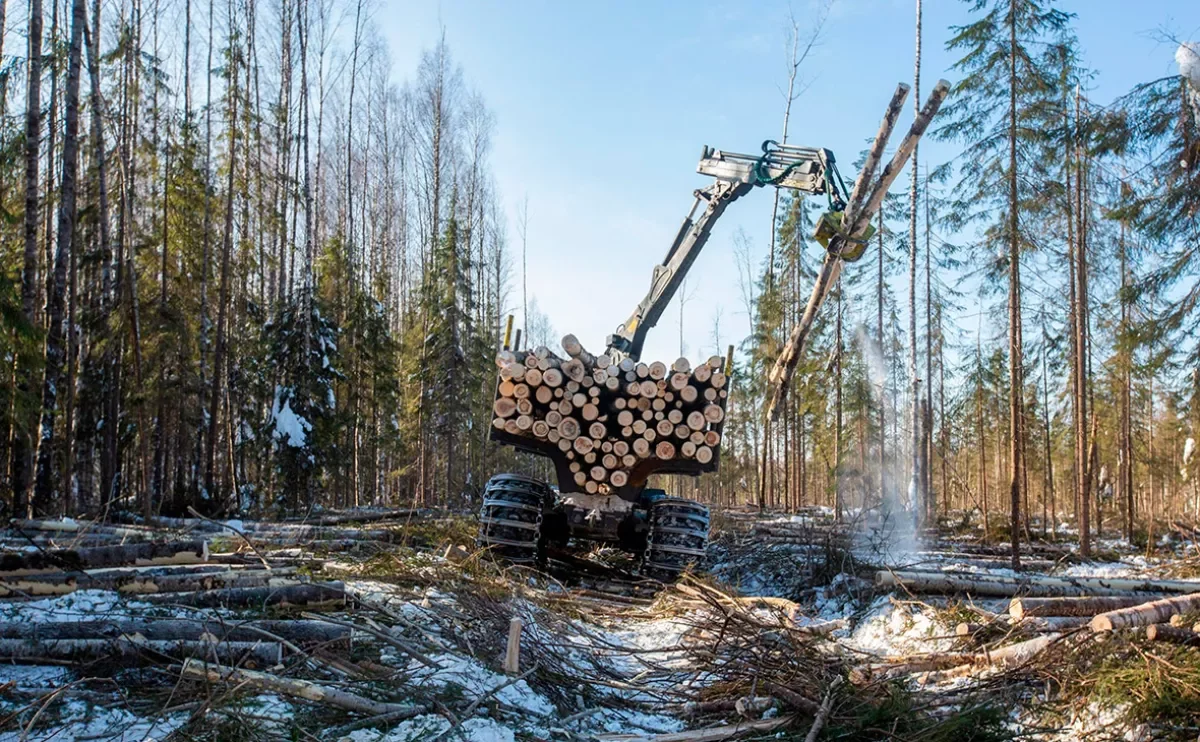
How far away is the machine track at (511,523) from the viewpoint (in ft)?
31.9

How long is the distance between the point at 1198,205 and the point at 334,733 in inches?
548

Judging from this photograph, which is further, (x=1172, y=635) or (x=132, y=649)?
(x=1172, y=635)

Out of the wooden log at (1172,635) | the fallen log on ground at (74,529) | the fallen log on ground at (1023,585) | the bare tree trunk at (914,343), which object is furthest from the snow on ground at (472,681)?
the bare tree trunk at (914,343)

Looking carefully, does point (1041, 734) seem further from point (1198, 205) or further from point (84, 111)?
point (84, 111)

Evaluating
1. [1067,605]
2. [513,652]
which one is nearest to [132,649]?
[513,652]

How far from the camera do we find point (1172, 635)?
5.21m

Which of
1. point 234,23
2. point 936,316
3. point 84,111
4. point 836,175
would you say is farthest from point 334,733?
point 936,316

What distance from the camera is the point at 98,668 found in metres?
4.31

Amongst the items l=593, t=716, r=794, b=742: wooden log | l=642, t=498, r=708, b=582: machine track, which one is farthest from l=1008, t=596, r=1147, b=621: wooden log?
l=642, t=498, r=708, b=582: machine track

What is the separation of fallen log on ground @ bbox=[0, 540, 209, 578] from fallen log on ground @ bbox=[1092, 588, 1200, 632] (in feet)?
20.5

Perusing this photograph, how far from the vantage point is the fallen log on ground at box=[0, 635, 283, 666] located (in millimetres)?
4258

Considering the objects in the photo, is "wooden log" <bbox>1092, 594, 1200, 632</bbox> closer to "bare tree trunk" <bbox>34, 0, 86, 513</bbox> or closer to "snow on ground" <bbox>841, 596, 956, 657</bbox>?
"snow on ground" <bbox>841, 596, 956, 657</bbox>

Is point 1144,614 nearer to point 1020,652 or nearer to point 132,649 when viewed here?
point 1020,652

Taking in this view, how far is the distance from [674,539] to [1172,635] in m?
5.34
